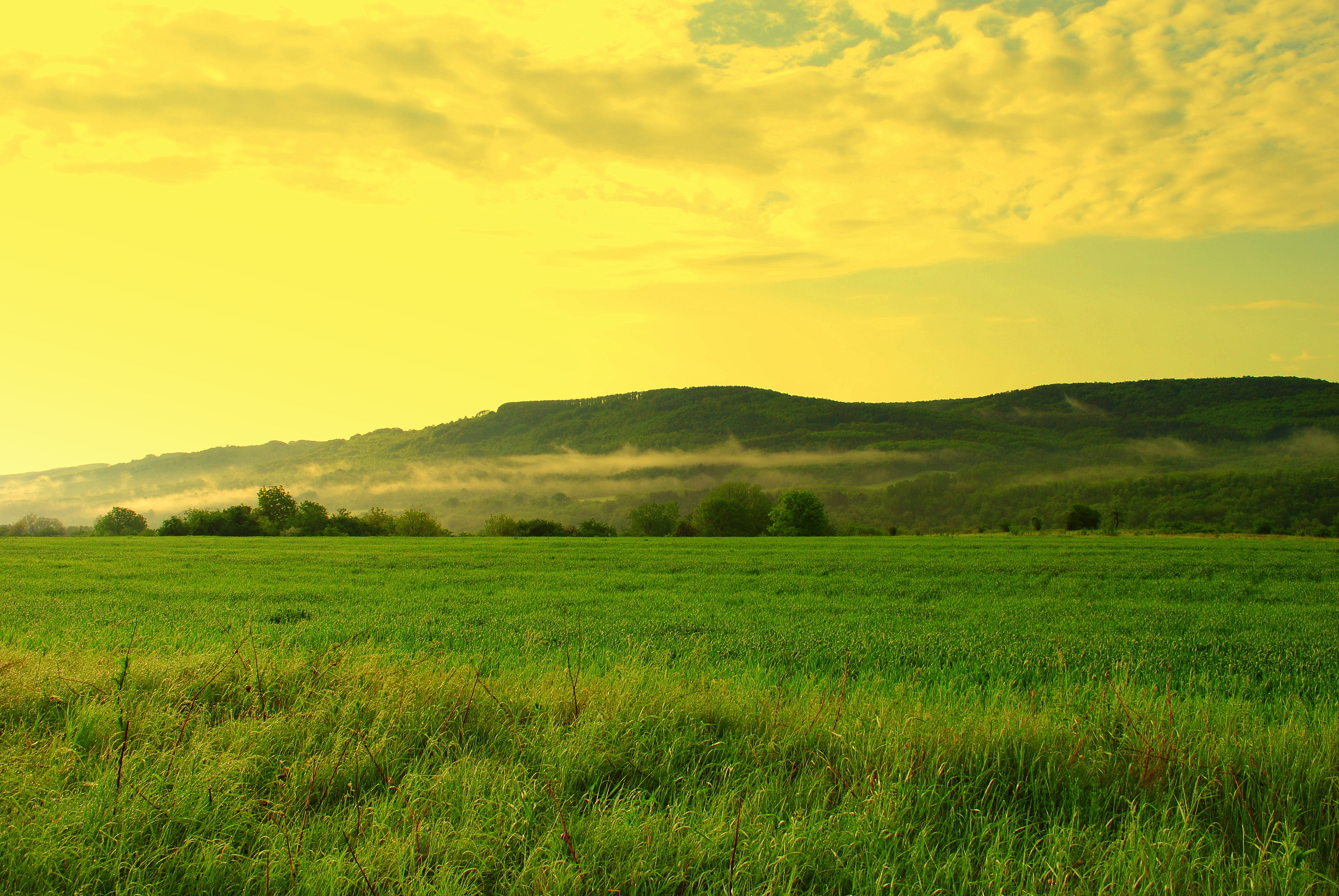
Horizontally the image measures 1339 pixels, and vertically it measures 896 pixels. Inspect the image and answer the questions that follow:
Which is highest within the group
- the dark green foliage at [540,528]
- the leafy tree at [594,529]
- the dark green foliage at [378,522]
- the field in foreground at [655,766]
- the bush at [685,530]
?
the field in foreground at [655,766]

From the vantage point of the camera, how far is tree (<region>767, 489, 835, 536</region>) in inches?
3760

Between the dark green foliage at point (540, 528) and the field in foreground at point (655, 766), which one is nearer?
the field in foreground at point (655, 766)

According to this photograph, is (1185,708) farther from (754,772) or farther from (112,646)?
(112,646)

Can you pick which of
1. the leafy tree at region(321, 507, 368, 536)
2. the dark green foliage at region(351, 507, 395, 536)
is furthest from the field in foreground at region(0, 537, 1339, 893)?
the dark green foliage at region(351, 507, 395, 536)

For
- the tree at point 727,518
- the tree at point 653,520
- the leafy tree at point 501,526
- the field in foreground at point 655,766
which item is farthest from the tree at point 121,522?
the field in foreground at point 655,766

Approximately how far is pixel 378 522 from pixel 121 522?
3873cm

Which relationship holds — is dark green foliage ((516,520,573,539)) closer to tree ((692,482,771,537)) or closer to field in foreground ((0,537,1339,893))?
tree ((692,482,771,537))

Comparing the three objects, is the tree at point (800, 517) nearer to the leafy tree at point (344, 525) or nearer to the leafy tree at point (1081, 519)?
the leafy tree at point (1081, 519)

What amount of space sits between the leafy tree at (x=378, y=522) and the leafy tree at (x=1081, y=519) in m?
89.6

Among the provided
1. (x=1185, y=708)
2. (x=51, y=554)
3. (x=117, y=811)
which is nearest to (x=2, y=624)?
(x=117, y=811)

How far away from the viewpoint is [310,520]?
7994cm

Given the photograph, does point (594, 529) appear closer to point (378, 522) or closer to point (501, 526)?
point (501, 526)

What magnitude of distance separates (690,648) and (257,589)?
1317 cm

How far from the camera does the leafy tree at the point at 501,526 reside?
94.9 m
